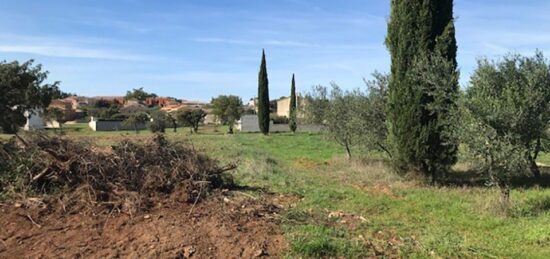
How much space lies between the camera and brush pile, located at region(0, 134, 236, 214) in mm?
7105

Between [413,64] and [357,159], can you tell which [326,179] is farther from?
[357,159]

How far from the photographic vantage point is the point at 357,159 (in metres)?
20.2

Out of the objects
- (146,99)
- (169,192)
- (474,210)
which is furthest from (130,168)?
(146,99)

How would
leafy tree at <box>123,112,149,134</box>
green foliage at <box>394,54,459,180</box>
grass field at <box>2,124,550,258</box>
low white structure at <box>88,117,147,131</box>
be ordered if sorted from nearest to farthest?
grass field at <box>2,124,550,258</box> → green foliage at <box>394,54,459,180</box> → leafy tree at <box>123,112,149,134</box> → low white structure at <box>88,117,147,131</box>

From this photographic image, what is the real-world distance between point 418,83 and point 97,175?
818 centimetres

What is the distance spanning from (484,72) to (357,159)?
11.3m

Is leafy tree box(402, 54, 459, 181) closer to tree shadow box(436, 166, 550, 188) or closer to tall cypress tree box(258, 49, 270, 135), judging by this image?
tree shadow box(436, 166, 550, 188)

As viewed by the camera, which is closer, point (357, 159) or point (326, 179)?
point (326, 179)

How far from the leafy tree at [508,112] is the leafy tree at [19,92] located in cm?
2645

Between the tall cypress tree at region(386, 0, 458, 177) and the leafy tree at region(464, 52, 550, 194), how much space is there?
2997 mm

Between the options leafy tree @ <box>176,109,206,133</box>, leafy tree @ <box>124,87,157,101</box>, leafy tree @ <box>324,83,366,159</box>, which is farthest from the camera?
leafy tree @ <box>124,87,157,101</box>

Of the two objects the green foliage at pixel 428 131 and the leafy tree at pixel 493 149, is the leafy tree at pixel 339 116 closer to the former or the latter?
the green foliage at pixel 428 131

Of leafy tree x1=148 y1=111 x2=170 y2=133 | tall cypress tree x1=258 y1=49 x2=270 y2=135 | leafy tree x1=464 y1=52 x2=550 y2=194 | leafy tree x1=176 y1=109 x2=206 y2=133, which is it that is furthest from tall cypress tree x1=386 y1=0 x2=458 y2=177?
leafy tree x1=176 y1=109 x2=206 y2=133

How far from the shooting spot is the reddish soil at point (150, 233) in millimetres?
5570
